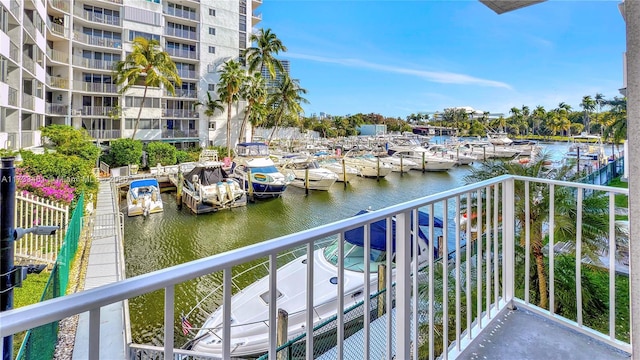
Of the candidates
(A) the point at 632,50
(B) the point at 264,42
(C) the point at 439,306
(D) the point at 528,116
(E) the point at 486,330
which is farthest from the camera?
(D) the point at 528,116

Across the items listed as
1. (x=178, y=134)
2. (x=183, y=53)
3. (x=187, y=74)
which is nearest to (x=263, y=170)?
(x=178, y=134)

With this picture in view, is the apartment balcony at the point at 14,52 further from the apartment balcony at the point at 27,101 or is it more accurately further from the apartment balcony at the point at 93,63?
the apartment balcony at the point at 93,63

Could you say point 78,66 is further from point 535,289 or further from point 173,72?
point 535,289

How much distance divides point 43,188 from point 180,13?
20.1m

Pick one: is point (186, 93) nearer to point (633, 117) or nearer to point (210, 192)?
point (210, 192)

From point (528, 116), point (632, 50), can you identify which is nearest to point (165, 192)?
point (632, 50)

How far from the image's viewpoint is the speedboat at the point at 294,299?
4.21 metres

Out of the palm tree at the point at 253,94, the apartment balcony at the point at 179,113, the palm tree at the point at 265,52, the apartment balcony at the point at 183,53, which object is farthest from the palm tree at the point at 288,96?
the apartment balcony at the point at 183,53

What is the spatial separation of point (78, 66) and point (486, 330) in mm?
24022

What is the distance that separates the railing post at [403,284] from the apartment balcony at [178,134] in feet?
77.8

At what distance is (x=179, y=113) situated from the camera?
23625 millimetres

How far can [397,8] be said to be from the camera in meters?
6.72

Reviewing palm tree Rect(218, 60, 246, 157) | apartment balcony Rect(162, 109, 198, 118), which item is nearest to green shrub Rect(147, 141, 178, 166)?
apartment balcony Rect(162, 109, 198, 118)

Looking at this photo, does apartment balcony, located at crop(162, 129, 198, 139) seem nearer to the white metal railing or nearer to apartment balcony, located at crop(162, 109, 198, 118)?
apartment balcony, located at crop(162, 109, 198, 118)
